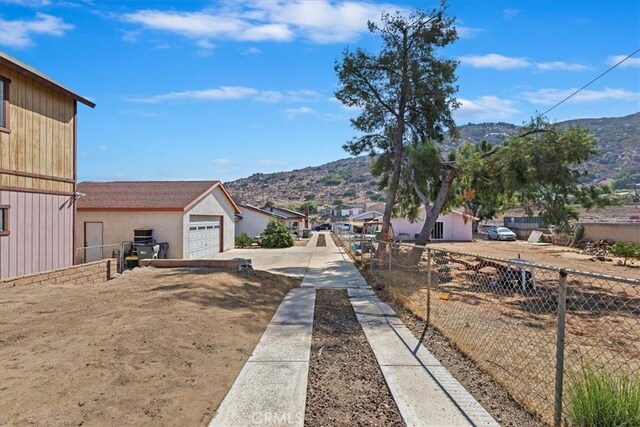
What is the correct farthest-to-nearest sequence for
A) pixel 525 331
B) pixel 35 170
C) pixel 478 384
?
pixel 35 170
pixel 525 331
pixel 478 384

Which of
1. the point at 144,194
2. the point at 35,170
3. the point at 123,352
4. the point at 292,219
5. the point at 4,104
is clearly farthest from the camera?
the point at 292,219

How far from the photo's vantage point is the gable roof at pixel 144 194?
20938 millimetres

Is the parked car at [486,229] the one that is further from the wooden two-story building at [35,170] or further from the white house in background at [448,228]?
the wooden two-story building at [35,170]

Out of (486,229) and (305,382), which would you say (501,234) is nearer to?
(486,229)

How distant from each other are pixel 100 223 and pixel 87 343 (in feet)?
56.6

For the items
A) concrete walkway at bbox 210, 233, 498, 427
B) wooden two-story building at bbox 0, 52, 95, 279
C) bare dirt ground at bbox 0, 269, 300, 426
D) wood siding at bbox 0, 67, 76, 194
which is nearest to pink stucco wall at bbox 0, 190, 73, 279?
wooden two-story building at bbox 0, 52, 95, 279

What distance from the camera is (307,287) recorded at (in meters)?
12.1

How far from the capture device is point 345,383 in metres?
4.70

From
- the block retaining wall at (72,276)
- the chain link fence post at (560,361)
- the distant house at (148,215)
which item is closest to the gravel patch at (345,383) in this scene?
the chain link fence post at (560,361)

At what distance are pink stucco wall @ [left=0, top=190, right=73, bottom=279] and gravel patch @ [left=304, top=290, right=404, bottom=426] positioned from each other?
8.09 metres

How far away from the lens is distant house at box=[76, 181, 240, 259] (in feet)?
68.4

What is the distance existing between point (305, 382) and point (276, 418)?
0.89 meters

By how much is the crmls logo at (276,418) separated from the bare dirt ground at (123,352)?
404 millimetres

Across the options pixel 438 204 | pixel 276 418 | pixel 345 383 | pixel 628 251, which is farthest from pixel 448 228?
pixel 276 418
